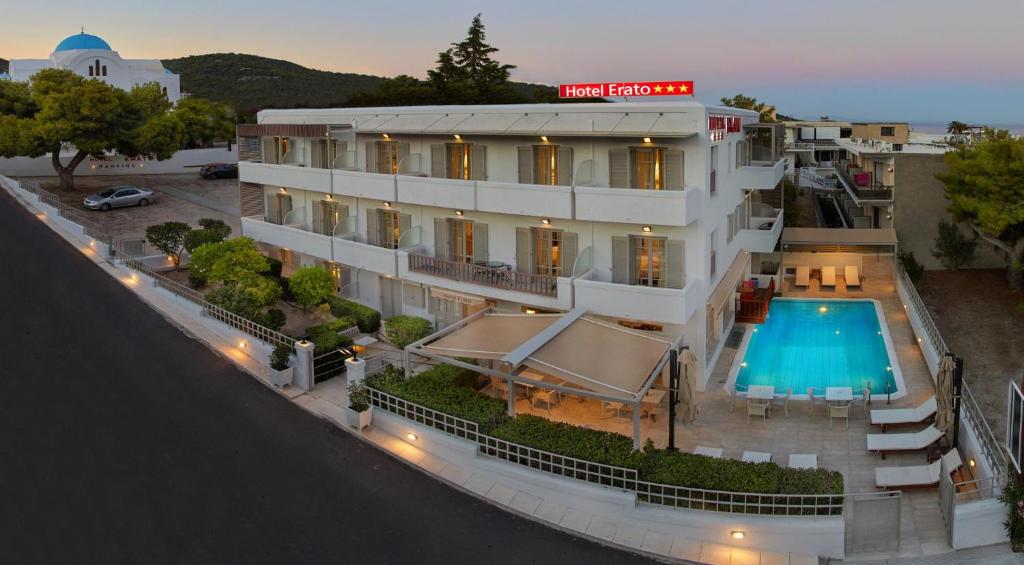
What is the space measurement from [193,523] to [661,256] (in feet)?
54.2

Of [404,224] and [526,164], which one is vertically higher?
[526,164]

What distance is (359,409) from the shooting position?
75.4 feet

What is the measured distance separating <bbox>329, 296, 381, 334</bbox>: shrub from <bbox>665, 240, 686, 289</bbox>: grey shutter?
12041 mm

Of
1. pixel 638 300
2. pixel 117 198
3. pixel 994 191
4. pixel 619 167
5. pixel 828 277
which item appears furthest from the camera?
pixel 117 198

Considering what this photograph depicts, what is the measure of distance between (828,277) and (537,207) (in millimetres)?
19866

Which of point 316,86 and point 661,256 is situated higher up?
point 316,86

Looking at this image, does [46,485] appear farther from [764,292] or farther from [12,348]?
[764,292]

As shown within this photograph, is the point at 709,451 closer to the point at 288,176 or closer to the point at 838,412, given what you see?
the point at 838,412

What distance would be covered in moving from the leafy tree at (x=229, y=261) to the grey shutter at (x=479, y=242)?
374 inches

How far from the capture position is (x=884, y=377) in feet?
89.7

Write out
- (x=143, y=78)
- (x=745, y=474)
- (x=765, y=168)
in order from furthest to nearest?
(x=143, y=78) < (x=765, y=168) < (x=745, y=474)

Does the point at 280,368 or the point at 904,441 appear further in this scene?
the point at 280,368

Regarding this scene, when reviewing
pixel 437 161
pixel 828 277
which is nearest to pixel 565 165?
pixel 437 161

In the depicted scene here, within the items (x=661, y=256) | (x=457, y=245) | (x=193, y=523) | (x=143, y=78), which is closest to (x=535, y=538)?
(x=193, y=523)
